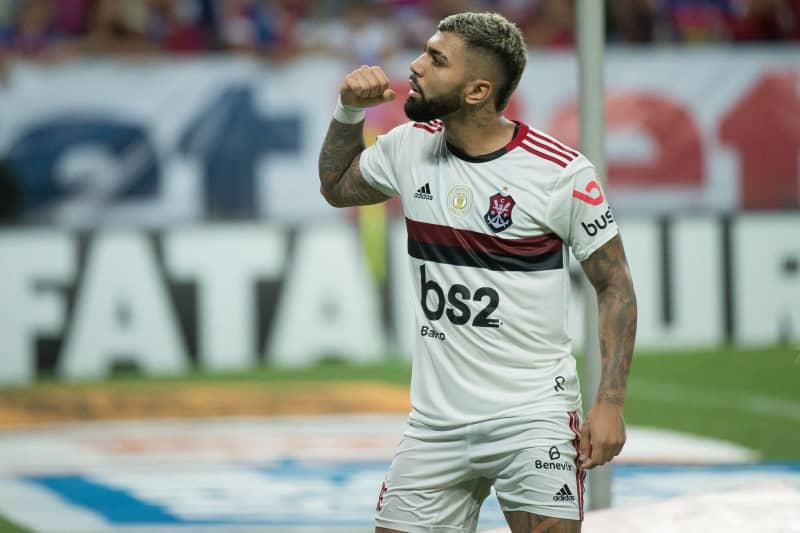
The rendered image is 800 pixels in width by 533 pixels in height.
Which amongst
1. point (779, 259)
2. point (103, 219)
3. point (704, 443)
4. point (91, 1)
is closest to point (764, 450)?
point (704, 443)

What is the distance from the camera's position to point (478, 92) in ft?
15.1

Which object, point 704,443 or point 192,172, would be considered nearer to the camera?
point 704,443

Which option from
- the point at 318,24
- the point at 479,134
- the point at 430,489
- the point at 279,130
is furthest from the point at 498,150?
the point at 318,24

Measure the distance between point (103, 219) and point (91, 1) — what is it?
90.8 inches

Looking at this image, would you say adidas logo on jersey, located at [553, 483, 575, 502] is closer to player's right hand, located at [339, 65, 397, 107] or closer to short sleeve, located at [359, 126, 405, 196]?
short sleeve, located at [359, 126, 405, 196]

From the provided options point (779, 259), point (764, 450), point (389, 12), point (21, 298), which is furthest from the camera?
point (389, 12)

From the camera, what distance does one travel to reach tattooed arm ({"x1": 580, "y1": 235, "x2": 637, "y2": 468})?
14.3 feet

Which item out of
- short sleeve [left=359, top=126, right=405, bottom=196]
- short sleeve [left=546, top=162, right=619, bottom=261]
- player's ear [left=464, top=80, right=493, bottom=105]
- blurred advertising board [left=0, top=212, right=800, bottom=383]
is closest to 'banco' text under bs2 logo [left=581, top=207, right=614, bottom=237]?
short sleeve [left=546, top=162, right=619, bottom=261]

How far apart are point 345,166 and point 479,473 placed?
3.82 feet

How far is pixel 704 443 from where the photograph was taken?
977 cm

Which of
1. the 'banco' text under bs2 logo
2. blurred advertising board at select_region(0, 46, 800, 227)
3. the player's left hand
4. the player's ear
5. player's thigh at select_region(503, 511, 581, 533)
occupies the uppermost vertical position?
blurred advertising board at select_region(0, 46, 800, 227)

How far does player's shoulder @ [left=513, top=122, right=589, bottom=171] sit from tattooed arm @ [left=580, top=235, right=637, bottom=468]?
0.26 m

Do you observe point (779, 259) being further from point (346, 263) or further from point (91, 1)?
point (91, 1)

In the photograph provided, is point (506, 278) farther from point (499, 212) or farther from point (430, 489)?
point (430, 489)
